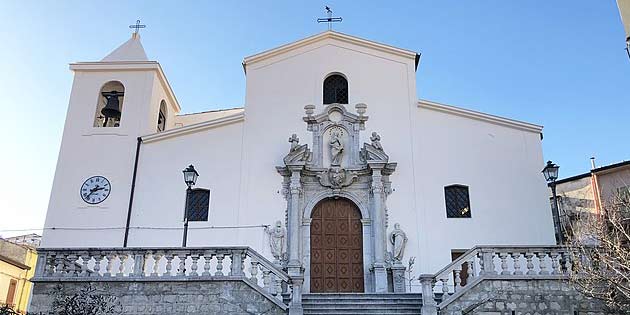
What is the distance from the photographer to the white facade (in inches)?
583

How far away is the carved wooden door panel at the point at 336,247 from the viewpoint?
47.5ft

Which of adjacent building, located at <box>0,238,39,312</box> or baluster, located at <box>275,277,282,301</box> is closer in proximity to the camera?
baluster, located at <box>275,277,282,301</box>

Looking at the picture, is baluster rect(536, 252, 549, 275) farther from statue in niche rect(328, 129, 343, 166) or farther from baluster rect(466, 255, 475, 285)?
statue in niche rect(328, 129, 343, 166)

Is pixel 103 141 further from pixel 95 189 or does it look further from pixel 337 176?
pixel 337 176

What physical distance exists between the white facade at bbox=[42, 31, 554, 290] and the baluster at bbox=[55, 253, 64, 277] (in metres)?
2.99

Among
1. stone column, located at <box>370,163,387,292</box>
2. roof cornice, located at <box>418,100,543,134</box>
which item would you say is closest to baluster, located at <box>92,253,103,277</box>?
stone column, located at <box>370,163,387,292</box>

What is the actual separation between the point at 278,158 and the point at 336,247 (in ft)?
9.50

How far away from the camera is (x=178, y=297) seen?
36.7ft

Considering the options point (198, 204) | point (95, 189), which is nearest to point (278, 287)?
point (198, 204)

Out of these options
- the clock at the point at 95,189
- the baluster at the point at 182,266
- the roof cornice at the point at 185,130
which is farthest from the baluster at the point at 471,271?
the clock at the point at 95,189

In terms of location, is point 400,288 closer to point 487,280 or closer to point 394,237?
point 394,237

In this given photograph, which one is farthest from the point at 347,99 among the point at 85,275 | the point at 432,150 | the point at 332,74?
the point at 85,275

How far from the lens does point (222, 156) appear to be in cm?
1575

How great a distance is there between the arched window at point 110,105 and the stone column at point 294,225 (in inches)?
224
